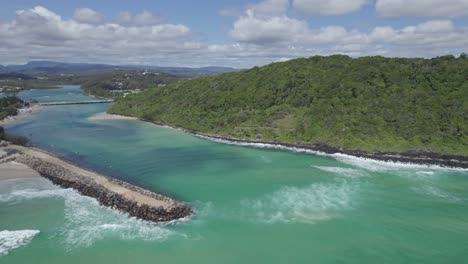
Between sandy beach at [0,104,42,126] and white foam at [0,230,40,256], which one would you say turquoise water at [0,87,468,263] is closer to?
white foam at [0,230,40,256]

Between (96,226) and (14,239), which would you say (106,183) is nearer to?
(96,226)

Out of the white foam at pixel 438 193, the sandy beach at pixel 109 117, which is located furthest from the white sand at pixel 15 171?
the sandy beach at pixel 109 117

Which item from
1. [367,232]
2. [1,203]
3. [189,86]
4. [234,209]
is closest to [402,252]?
[367,232]

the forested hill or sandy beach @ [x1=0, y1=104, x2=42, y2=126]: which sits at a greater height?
the forested hill

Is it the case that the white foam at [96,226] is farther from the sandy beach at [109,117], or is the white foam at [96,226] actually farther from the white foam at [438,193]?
the sandy beach at [109,117]

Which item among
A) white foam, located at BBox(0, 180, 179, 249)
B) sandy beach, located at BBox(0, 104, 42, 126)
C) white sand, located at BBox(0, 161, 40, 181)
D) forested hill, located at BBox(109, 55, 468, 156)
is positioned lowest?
white foam, located at BBox(0, 180, 179, 249)

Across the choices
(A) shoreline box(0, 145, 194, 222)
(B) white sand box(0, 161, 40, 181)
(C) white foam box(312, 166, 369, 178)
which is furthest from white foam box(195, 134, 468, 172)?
(B) white sand box(0, 161, 40, 181)
